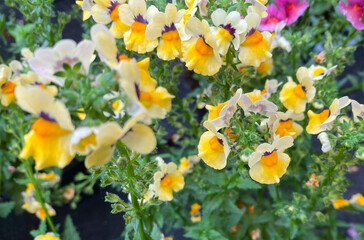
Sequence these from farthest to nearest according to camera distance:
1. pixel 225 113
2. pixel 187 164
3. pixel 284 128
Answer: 1. pixel 187 164
2. pixel 284 128
3. pixel 225 113

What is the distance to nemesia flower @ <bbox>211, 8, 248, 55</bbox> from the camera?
0.67m

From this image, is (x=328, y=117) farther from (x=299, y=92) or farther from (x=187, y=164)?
(x=187, y=164)

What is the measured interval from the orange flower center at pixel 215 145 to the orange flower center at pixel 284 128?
0.12 m

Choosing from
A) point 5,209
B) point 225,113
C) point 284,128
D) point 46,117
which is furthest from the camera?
point 5,209

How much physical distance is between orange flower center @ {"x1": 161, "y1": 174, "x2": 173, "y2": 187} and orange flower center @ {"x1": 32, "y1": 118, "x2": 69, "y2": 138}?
1.33 ft

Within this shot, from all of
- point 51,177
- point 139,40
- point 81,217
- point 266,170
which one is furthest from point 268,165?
point 81,217

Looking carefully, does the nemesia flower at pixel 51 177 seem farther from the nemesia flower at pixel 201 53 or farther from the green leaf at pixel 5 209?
the nemesia flower at pixel 201 53

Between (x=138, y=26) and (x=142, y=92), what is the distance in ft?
0.93

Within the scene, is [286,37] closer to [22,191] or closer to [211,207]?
[211,207]

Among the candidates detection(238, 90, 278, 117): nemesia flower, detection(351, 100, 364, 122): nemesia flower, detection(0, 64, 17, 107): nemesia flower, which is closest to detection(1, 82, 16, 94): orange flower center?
detection(0, 64, 17, 107): nemesia flower

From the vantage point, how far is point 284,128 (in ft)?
2.54

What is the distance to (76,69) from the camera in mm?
480

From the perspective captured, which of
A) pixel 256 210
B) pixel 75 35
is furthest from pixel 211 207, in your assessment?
pixel 75 35

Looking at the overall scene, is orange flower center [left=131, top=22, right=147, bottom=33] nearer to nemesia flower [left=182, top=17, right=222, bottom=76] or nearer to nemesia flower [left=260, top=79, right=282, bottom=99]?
nemesia flower [left=182, top=17, right=222, bottom=76]
